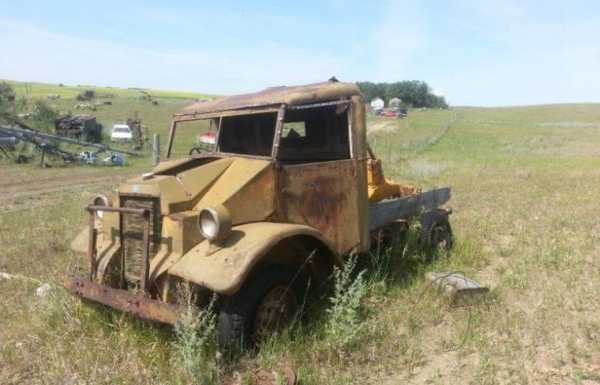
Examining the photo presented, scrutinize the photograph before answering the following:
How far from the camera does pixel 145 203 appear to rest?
4.87 m

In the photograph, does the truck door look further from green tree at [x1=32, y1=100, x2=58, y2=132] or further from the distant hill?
the distant hill

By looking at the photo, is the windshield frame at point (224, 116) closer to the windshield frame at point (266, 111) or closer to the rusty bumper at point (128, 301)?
the windshield frame at point (266, 111)

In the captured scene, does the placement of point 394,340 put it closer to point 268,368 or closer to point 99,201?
point 268,368

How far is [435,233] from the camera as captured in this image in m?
7.45

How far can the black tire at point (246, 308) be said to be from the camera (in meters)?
4.30

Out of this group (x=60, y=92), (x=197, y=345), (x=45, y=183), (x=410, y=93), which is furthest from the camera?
(x=410, y=93)

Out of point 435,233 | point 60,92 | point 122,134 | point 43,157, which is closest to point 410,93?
point 60,92

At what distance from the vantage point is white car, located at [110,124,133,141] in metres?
36.4

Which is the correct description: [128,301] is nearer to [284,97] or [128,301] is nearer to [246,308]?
[246,308]

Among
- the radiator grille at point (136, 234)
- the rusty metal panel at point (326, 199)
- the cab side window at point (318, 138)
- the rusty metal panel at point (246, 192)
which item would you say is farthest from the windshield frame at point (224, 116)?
the radiator grille at point (136, 234)

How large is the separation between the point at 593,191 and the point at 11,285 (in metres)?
12.0

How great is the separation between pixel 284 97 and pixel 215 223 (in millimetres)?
1544

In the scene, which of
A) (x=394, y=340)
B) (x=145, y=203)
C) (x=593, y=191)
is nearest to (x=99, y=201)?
(x=145, y=203)

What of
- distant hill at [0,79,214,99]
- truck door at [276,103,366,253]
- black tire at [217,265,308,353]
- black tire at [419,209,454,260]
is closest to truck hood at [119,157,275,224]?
truck door at [276,103,366,253]
